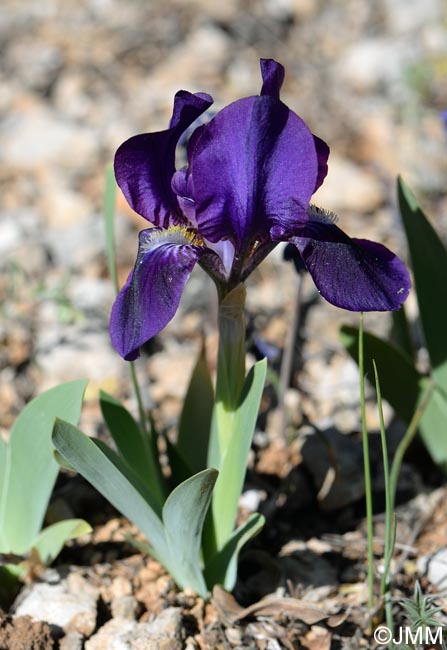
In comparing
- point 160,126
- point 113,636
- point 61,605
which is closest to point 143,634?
point 113,636

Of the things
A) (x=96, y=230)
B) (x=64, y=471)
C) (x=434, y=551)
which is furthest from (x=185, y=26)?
(x=434, y=551)

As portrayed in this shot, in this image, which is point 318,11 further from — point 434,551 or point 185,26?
point 434,551

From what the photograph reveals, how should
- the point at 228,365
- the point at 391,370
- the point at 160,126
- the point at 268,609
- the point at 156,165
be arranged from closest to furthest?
the point at 156,165, the point at 228,365, the point at 268,609, the point at 391,370, the point at 160,126

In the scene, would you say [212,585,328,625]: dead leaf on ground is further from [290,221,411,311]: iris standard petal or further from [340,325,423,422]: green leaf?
[290,221,411,311]: iris standard petal

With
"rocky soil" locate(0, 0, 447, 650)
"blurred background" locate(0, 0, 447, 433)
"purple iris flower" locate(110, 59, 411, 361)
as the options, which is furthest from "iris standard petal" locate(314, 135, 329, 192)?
"blurred background" locate(0, 0, 447, 433)

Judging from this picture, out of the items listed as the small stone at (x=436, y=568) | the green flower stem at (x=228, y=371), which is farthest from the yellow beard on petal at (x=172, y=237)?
the small stone at (x=436, y=568)

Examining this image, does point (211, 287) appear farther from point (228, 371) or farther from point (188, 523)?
point (188, 523)
